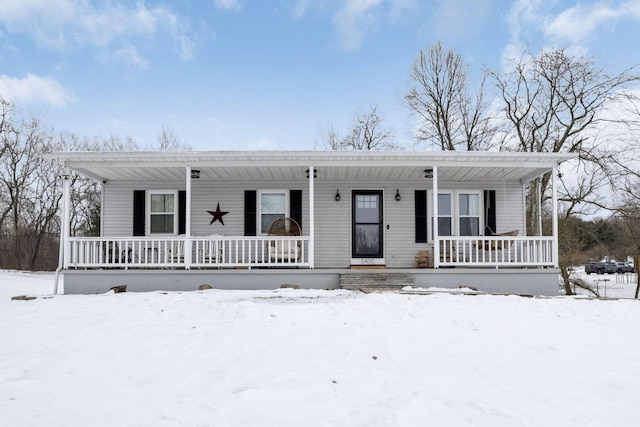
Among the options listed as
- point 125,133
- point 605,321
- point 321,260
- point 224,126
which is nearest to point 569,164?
point 321,260

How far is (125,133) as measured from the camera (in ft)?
77.2

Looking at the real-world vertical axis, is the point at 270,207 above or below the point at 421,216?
above

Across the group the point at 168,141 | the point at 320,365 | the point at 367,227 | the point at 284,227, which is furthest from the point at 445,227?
the point at 168,141

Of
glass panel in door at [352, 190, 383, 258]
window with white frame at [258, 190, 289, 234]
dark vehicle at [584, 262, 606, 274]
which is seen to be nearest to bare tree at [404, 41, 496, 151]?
glass panel in door at [352, 190, 383, 258]

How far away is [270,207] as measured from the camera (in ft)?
34.1

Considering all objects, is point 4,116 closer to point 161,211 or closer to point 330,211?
point 161,211

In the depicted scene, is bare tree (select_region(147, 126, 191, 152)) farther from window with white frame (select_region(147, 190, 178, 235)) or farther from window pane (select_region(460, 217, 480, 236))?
window pane (select_region(460, 217, 480, 236))

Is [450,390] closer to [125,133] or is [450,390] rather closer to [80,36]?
[80,36]

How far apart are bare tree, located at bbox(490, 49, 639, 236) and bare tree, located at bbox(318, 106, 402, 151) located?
597 centimetres

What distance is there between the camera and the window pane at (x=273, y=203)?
10375 mm

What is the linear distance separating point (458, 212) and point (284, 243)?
4.32m

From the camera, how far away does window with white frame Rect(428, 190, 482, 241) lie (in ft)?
33.8

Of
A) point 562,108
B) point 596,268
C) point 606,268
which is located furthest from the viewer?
point 596,268

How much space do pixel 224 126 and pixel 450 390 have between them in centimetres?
1733
